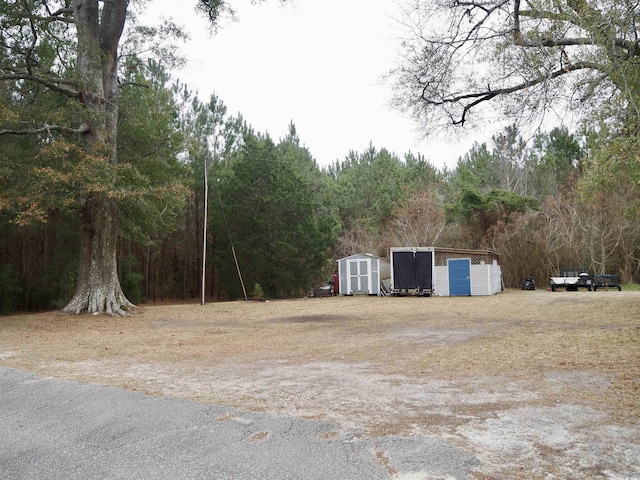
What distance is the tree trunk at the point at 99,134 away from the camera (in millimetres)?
13883

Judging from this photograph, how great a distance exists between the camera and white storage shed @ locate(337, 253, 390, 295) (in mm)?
24609

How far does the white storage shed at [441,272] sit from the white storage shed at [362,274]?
1.34 meters

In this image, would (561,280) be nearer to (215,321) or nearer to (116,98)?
(215,321)

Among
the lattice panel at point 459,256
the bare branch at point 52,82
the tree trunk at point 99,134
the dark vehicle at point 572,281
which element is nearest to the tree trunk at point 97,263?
the tree trunk at point 99,134

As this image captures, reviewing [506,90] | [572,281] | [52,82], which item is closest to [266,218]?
[52,82]

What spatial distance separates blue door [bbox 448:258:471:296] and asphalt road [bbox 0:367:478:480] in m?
19.7

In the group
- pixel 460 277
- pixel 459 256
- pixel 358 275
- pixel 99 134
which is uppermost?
pixel 99 134

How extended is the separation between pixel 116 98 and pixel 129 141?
1652mm

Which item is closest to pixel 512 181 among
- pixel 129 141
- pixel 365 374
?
pixel 129 141

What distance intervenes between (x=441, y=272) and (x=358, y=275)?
406cm

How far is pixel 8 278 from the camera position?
18.9m

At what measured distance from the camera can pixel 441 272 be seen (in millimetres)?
23016

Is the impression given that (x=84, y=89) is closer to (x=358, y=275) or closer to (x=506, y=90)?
(x=506, y=90)

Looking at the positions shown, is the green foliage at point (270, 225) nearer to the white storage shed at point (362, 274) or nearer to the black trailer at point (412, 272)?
the white storage shed at point (362, 274)
